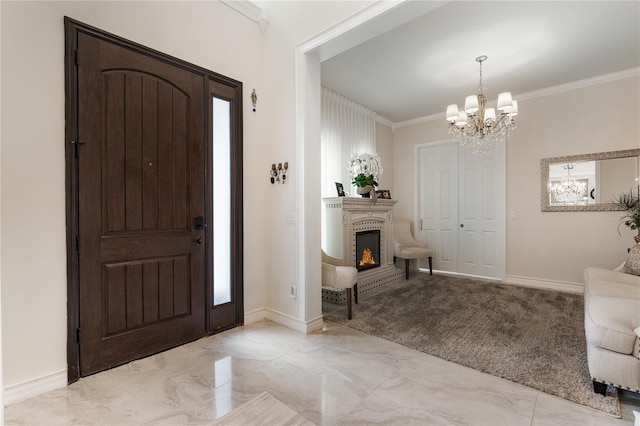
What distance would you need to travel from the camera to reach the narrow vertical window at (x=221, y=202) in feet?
9.50

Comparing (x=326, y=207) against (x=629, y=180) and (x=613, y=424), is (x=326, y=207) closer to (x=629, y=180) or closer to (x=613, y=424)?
(x=613, y=424)

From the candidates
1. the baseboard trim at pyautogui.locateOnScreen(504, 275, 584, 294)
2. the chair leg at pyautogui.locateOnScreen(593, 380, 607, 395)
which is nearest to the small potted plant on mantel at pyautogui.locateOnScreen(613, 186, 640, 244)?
the baseboard trim at pyautogui.locateOnScreen(504, 275, 584, 294)

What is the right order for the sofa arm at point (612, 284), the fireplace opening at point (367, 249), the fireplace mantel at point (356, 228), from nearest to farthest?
the sofa arm at point (612, 284)
the fireplace mantel at point (356, 228)
the fireplace opening at point (367, 249)

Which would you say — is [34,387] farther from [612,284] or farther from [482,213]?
[482,213]

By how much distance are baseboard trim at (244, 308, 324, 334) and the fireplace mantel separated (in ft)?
3.99

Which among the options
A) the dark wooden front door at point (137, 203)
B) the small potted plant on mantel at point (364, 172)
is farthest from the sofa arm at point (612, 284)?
the dark wooden front door at point (137, 203)

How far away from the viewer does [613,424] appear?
67.5 inches

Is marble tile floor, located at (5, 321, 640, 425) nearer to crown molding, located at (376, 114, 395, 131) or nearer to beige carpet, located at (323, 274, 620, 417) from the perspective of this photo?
beige carpet, located at (323, 274, 620, 417)

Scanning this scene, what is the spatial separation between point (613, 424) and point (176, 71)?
3.75 metres

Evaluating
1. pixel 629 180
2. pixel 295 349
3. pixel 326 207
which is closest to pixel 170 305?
pixel 295 349

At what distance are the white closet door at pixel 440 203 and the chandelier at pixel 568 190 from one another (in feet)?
4.61

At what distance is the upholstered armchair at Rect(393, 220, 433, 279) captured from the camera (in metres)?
5.05

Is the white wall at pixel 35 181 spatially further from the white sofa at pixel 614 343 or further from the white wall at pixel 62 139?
the white sofa at pixel 614 343

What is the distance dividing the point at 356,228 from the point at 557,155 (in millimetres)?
3031
